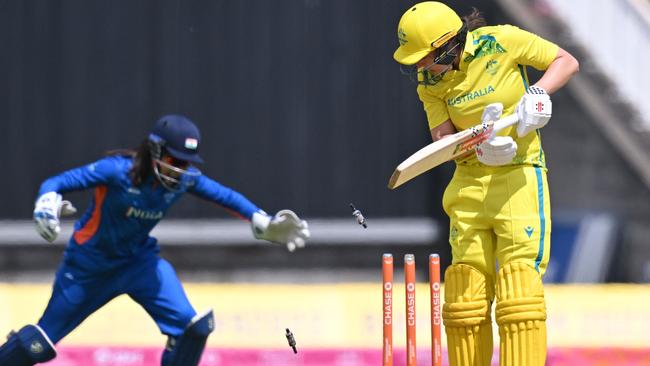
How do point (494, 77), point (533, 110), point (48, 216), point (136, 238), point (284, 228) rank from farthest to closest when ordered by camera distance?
point (136, 238)
point (284, 228)
point (48, 216)
point (494, 77)
point (533, 110)

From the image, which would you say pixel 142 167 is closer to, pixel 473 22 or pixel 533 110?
pixel 473 22

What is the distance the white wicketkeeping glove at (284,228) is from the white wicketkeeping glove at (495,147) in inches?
32.0

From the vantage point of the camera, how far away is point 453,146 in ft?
15.1

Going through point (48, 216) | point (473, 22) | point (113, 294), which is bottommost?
point (113, 294)

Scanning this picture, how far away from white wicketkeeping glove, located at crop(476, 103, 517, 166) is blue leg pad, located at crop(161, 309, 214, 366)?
56.6 inches

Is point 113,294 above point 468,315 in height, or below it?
below

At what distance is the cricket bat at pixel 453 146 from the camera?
4.59 metres

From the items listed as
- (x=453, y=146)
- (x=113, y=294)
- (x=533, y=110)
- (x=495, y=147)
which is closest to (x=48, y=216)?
(x=113, y=294)

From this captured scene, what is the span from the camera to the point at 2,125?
8.81m

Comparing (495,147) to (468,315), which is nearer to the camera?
(495,147)

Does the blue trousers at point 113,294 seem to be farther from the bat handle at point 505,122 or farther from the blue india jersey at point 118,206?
the bat handle at point 505,122

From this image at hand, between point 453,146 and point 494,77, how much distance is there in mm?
307

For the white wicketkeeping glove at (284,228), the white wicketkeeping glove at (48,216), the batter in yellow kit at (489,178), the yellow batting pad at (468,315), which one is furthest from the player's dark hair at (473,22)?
the white wicketkeeping glove at (48,216)

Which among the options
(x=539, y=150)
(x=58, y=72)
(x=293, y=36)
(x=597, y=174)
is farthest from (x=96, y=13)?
(x=539, y=150)
